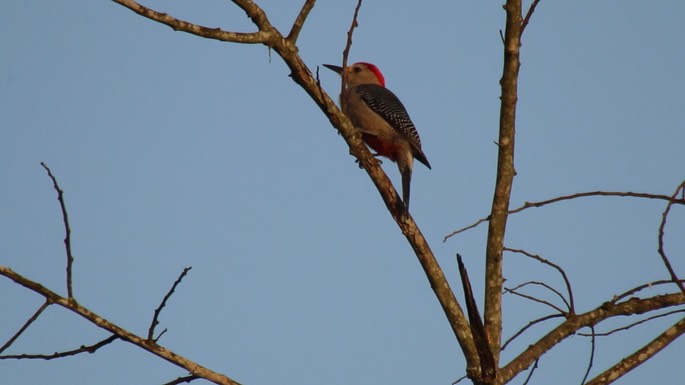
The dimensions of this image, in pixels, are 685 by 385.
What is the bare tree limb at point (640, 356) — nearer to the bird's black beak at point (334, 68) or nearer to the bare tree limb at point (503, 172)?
the bare tree limb at point (503, 172)

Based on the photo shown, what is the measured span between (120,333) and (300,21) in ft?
6.38

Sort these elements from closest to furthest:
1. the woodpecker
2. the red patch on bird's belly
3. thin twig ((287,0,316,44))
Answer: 1. thin twig ((287,0,316,44))
2. the woodpecker
3. the red patch on bird's belly

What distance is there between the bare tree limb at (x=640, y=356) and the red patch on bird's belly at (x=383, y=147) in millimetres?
4605

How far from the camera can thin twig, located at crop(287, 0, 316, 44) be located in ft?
14.1

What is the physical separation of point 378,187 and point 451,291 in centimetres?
91

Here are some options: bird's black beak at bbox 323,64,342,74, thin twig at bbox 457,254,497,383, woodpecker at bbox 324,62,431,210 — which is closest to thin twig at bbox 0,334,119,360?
thin twig at bbox 457,254,497,383

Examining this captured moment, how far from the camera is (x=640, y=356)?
3695mm

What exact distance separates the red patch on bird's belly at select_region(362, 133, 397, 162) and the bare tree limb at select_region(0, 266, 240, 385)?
4910 millimetres

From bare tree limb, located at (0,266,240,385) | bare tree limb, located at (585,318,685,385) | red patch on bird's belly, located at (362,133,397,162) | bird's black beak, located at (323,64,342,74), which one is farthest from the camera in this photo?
bird's black beak, located at (323,64,342,74)

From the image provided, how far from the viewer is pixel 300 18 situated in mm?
4340

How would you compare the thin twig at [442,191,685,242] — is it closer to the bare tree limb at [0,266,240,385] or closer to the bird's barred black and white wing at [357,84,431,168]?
the bare tree limb at [0,266,240,385]

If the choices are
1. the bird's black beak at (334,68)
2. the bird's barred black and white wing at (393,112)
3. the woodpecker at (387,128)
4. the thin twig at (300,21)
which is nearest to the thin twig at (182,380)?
the thin twig at (300,21)

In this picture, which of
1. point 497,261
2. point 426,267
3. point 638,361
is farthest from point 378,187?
point 638,361

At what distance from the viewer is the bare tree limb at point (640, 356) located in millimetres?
3578
